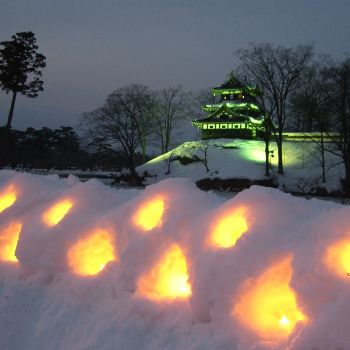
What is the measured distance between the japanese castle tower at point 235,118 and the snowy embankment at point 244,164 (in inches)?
70.6

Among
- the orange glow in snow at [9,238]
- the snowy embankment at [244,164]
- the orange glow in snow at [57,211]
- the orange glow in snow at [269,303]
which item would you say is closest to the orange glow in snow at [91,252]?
the orange glow in snow at [57,211]

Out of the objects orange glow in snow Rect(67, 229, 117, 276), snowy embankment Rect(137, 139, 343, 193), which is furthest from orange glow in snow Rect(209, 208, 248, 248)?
snowy embankment Rect(137, 139, 343, 193)

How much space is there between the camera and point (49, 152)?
49.2m

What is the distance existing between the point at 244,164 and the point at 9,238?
28444 millimetres

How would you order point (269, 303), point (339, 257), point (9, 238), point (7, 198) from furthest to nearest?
point (7, 198) → point (9, 238) → point (269, 303) → point (339, 257)

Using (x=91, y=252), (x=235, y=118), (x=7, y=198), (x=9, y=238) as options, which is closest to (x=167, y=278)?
(x=91, y=252)

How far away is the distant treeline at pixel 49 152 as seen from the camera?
142ft

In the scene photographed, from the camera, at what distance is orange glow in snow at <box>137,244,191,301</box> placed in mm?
3375

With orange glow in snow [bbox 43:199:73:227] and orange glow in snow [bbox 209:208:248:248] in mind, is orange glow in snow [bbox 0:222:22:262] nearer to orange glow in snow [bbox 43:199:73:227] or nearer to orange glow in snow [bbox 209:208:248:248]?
orange glow in snow [bbox 43:199:73:227]

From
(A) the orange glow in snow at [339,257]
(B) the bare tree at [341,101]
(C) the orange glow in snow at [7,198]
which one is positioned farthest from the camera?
(B) the bare tree at [341,101]

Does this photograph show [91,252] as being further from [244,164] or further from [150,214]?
[244,164]

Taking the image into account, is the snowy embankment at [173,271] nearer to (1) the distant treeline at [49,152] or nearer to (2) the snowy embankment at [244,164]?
(2) the snowy embankment at [244,164]

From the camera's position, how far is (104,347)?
2.99 m

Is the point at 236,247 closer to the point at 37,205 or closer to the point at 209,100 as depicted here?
the point at 37,205
